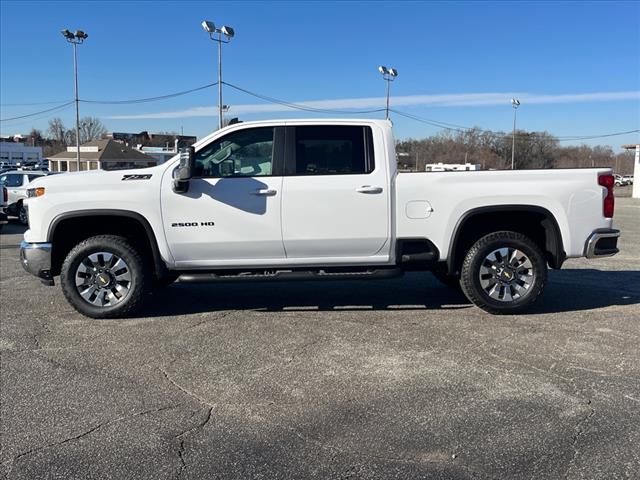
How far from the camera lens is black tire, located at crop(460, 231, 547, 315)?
633 cm

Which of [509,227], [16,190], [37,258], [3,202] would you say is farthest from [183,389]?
[16,190]

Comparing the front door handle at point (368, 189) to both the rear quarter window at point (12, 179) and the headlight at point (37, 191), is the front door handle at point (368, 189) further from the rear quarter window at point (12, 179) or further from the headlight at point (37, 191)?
the rear quarter window at point (12, 179)

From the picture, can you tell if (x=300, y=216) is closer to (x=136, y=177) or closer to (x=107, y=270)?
(x=136, y=177)

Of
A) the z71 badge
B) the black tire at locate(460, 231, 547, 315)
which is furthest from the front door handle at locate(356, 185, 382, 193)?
the z71 badge

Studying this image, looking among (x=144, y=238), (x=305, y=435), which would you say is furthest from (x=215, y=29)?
(x=305, y=435)

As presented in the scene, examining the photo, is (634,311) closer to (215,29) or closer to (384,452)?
(384,452)

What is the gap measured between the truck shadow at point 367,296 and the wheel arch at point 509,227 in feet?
2.16

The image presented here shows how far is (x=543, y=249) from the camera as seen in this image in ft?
22.1

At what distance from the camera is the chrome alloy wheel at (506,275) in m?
6.37

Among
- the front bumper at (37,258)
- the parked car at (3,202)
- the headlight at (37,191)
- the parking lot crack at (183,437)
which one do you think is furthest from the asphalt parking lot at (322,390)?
the parked car at (3,202)

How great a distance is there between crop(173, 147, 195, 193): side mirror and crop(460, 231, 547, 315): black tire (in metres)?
3.06

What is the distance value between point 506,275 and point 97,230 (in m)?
4.47

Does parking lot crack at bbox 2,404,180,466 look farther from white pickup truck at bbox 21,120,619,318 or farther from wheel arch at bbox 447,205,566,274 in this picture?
wheel arch at bbox 447,205,566,274

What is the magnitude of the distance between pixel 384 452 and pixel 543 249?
13.4 feet
